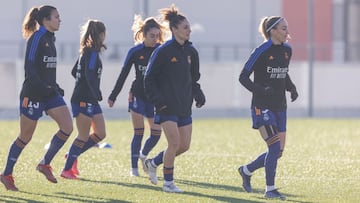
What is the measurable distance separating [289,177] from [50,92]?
3.43 m

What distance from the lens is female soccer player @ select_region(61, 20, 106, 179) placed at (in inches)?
493

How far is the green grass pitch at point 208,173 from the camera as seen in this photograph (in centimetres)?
1127

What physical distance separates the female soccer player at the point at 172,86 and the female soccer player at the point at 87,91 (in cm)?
118

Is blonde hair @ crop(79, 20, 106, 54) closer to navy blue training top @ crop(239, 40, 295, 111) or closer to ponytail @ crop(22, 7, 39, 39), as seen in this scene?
ponytail @ crop(22, 7, 39, 39)

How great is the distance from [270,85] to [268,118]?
36 centimetres

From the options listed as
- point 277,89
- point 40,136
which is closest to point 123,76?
point 277,89

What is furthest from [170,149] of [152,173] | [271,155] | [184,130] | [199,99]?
[271,155]

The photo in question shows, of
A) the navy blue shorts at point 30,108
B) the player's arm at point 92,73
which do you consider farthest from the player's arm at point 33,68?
the player's arm at point 92,73

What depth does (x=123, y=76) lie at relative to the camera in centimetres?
1312

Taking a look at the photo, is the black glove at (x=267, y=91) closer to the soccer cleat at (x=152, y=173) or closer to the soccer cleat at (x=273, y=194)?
the soccer cleat at (x=273, y=194)

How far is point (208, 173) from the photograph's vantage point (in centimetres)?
1384

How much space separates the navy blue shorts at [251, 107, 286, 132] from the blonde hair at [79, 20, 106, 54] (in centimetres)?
226

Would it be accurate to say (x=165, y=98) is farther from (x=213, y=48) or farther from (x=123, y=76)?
(x=213, y=48)

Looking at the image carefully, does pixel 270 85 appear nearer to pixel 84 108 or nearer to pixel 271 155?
pixel 271 155
